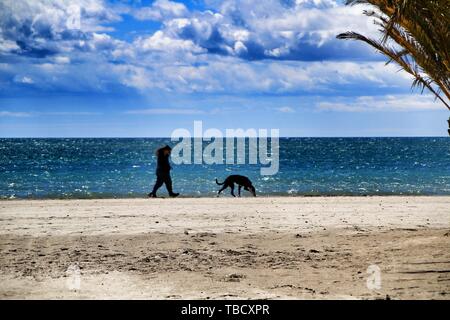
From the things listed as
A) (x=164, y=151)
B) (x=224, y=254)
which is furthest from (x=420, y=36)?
(x=164, y=151)

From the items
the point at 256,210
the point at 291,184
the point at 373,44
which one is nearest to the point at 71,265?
the point at 373,44

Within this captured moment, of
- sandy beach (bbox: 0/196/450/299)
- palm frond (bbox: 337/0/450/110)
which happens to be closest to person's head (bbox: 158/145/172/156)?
sandy beach (bbox: 0/196/450/299)

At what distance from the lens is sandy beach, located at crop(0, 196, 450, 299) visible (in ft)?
24.0

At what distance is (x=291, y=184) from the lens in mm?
31703

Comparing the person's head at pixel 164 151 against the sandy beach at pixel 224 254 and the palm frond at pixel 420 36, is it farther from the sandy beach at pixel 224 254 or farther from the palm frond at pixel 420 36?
the palm frond at pixel 420 36

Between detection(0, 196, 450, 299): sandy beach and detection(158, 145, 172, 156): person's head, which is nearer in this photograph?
detection(0, 196, 450, 299): sandy beach

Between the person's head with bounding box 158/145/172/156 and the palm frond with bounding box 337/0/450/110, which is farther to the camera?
the person's head with bounding box 158/145/172/156

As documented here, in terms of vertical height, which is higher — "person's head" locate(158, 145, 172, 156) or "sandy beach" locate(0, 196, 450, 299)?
"person's head" locate(158, 145, 172, 156)

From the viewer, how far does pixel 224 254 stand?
9.30 meters

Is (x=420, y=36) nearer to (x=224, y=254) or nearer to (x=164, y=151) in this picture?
(x=224, y=254)

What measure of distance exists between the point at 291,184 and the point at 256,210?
16940 millimetres

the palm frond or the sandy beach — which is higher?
the palm frond

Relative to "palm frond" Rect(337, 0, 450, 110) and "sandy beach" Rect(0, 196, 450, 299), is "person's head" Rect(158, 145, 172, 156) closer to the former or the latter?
"sandy beach" Rect(0, 196, 450, 299)
